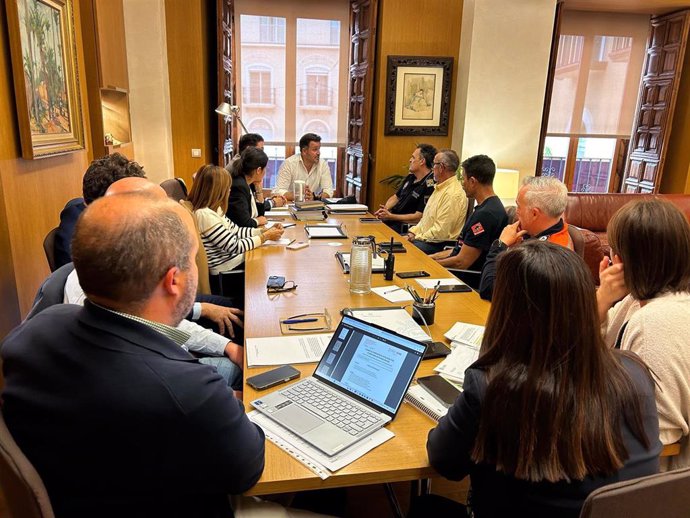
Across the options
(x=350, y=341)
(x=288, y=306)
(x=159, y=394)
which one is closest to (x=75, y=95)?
(x=288, y=306)

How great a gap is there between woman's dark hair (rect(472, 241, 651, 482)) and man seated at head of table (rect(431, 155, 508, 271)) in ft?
7.09

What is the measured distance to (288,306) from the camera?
2098 millimetres

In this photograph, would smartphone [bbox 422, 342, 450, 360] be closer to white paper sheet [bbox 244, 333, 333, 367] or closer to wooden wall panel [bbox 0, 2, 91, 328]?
white paper sheet [bbox 244, 333, 333, 367]

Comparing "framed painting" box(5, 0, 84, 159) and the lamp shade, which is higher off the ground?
"framed painting" box(5, 0, 84, 159)

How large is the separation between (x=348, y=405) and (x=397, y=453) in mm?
203

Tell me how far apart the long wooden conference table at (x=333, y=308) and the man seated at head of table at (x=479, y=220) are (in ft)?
1.11

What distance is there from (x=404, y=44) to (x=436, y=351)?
486 centimetres

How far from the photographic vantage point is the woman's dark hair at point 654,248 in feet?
4.49

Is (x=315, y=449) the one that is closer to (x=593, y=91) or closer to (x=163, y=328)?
(x=163, y=328)

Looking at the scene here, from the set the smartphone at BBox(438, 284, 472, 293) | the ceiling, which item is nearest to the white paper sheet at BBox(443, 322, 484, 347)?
the smartphone at BBox(438, 284, 472, 293)

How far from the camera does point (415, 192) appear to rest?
4.61 meters

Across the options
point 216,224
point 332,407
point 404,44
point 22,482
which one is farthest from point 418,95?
point 22,482

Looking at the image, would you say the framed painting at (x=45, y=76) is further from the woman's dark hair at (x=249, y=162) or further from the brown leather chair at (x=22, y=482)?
the brown leather chair at (x=22, y=482)

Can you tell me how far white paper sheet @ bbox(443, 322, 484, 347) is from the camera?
1.76 meters
